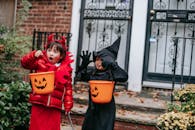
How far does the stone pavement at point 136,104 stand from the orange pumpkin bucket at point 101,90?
5.07 feet

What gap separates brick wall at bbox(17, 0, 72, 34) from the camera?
7246 millimetres

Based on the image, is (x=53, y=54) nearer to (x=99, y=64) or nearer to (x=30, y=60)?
(x=30, y=60)

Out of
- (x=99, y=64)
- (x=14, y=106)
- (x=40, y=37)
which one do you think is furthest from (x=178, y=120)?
(x=40, y=37)

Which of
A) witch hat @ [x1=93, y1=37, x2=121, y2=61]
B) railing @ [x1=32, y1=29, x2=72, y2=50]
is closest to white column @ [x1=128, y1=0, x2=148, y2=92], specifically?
railing @ [x1=32, y1=29, x2=72, y2=50]

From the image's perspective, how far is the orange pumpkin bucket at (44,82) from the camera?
330 centimetres

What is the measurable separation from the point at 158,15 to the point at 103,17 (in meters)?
1.16

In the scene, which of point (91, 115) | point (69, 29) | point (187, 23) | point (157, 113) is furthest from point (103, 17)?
point (91, 115)

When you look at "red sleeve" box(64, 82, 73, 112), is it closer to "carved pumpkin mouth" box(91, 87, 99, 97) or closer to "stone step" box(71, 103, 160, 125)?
"carved pumpkin mouth" box(91, 87, 99, 97)

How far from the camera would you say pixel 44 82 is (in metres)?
3.31

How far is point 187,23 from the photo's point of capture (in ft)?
21.7

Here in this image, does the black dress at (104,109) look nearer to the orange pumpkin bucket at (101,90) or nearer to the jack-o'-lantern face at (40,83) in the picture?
the orange pumpkin bucket at (101,90)

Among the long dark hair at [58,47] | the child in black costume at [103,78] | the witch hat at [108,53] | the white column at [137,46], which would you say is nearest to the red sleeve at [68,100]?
the child in black costume at [103,78]

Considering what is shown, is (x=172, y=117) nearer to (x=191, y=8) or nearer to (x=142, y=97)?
(x=142, y=97)

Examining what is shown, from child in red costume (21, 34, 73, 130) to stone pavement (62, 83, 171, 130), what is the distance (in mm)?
1456
